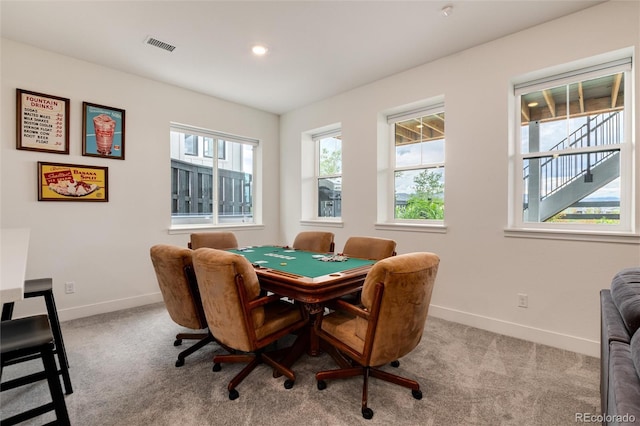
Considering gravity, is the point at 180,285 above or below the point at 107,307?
above

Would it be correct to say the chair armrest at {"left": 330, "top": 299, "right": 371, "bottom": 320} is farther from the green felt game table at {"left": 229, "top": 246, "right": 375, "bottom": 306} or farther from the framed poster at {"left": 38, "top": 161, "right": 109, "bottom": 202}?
the framed poster at {"left": 38, "top": 161, "right": 109, "bottom": 202}

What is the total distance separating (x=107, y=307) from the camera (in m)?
3.45

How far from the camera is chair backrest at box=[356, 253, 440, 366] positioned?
159 centimetres

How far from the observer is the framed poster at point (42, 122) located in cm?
294

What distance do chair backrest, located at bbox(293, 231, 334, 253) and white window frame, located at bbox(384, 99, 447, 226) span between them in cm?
83

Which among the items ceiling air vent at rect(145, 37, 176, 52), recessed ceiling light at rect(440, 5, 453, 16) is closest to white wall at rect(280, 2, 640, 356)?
recessed ceiling light at rect(440, 5, 453, 16)

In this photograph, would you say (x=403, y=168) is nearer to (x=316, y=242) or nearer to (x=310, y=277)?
(x=316, y=242)

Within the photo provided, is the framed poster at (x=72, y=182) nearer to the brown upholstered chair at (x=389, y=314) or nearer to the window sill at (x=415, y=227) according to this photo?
the brown upholstered chair at (x=389, y=314)

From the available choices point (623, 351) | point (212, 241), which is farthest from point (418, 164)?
point (623, 351)

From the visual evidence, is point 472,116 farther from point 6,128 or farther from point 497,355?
point 6,128

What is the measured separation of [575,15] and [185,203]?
15.4 ft

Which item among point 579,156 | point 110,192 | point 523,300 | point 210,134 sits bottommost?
point 523,300

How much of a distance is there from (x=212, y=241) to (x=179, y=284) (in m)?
Result: 1.30

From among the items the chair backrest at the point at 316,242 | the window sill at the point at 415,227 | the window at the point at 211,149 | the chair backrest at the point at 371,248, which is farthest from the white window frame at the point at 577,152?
the window at the point at 211,149
